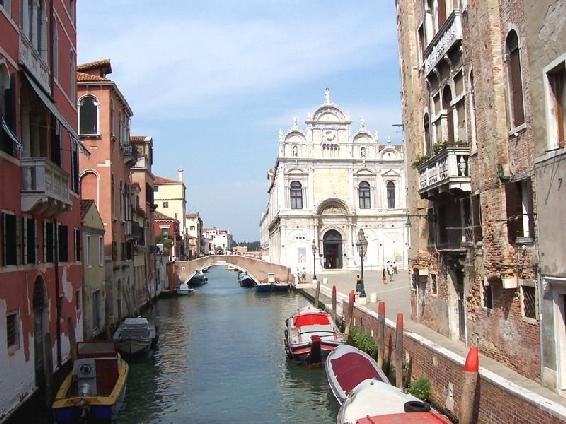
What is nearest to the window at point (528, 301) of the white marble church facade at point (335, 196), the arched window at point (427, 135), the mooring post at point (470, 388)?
the mooring post at point (470, 388)

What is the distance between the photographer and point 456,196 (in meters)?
13.4

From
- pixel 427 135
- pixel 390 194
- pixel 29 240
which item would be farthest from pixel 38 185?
pixel 390 194

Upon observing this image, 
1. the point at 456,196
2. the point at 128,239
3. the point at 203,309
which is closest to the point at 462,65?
the point at 456,196

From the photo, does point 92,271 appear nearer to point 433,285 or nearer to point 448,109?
point 433,285

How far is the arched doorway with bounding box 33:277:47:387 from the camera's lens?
38.9 ft

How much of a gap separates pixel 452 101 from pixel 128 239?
51.7 feet

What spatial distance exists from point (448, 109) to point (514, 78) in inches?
143

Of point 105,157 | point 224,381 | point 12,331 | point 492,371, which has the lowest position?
point 224,381

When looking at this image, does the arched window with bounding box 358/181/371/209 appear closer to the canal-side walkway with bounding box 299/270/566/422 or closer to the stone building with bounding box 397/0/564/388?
the canal-side walkway with bounding box 299/270/566/422

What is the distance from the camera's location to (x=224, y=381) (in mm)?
15508

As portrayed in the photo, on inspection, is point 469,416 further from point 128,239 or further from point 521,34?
point 128,239

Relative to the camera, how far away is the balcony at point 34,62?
1109cm

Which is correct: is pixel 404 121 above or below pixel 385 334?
above

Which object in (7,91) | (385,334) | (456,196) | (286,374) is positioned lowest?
(286,374)
